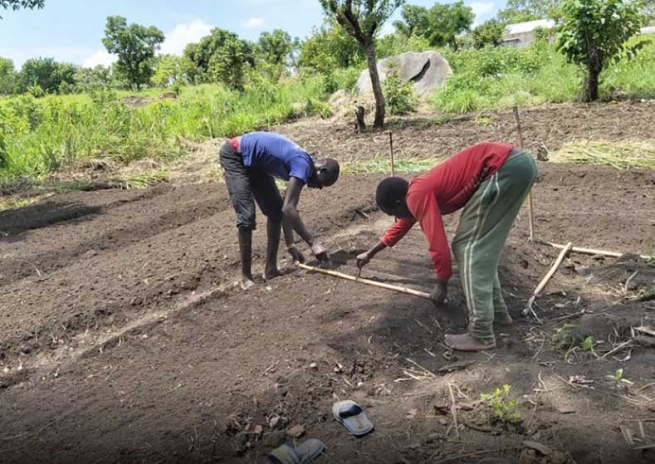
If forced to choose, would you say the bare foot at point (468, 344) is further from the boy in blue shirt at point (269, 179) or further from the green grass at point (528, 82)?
the green grass at point (528, 82)

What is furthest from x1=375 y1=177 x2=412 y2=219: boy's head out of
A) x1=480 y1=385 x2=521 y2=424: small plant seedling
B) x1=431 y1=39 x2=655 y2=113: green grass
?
x1=431 y1=39 x2=655 y2=113: green grass

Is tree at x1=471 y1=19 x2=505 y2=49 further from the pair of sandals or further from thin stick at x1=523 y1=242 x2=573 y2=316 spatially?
the pair of sandals

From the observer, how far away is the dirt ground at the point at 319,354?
280 cm

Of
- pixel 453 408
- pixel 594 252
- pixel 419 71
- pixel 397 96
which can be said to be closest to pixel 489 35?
pixel 419 71

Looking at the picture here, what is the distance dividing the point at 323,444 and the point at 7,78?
50123 mm

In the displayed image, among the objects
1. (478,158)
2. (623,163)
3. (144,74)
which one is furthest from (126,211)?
(144,74)

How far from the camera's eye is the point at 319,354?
355 cm

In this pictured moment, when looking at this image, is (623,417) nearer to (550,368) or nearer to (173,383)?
(550,368)

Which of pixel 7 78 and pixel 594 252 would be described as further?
pixel 7 78

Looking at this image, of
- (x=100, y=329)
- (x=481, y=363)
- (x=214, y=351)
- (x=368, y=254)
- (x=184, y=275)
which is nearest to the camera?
(x=481, y=363)

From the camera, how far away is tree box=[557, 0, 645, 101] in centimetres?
1079

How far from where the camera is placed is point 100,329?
4.46 metres

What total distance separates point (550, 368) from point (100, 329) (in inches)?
128

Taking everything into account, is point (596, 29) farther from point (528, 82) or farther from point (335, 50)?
point (335, 50)
